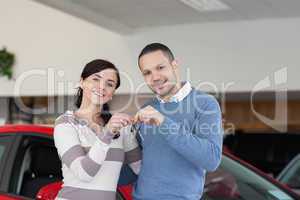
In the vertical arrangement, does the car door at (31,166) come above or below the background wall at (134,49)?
below

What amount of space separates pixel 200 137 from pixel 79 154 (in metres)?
0.45

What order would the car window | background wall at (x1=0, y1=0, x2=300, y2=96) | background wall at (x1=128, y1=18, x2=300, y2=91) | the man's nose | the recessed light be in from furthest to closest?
background wall at (x1=0, y1=0, x2=300, y2=96)
background wall at (x1=128, y1=18, x2=300, y2=91)
the recessed light
the car window
the man's nose

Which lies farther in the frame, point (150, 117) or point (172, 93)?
point (172, 93)

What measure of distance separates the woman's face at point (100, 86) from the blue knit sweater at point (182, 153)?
22cm

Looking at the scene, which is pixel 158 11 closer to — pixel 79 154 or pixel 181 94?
pixel 181 94

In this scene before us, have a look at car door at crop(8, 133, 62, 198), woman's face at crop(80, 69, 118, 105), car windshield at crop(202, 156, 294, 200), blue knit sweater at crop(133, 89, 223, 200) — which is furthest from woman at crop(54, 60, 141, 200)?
car windshield at crop(202, 156, 294, 200)

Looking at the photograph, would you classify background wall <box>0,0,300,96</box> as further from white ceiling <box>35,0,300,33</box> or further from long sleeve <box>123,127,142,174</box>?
long sleeve <box>123,127,142,174</box>

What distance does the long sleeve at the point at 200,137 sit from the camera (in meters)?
2.06

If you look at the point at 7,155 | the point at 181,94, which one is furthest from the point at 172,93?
the point at 7,155

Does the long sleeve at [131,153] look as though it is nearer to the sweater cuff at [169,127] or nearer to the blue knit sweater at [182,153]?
the blue knit sweater at [182,153]

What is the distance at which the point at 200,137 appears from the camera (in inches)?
84.9

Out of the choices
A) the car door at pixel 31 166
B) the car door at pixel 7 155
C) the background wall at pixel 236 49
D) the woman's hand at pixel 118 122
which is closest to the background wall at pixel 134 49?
the background wall at pixel 236 49

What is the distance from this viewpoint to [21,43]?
31.7ft

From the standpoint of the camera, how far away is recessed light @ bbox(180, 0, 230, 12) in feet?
22.1
